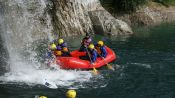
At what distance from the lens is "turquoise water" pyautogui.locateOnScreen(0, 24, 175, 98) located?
15.5 metres

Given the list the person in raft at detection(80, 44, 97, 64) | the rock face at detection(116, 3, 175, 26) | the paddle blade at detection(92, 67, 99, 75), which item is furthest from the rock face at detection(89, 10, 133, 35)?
the paddle blade at detection(92, 67, 99, 75)

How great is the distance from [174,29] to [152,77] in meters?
17.0

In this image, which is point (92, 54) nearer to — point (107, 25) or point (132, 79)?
point (132, 79)

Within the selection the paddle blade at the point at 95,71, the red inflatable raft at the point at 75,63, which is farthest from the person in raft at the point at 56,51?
the paddle blade at the point at 95,71

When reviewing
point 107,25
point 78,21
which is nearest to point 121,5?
point 107,25

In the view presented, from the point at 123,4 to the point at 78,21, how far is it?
7305mm

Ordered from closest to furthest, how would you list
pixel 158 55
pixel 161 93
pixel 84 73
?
pixel 161 93, pixel 84 73, pixel 158 55

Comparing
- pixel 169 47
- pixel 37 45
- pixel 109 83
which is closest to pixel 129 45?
pixel 169 47

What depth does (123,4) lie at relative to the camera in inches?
1495

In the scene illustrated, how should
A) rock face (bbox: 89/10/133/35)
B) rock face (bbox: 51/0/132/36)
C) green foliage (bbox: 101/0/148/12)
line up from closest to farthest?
1. rock face (bbox: 51/0/132/36)
2. rock face (bbox: 89/10/133/35)
3. green foliage (bbox: 101/0/148/12)

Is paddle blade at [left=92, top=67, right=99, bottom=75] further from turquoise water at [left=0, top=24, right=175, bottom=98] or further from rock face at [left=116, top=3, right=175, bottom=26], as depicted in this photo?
rock face at [left=116, top=3, right=175, bottom=26]

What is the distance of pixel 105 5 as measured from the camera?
3875 centimetres

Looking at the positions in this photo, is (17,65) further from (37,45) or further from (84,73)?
(37,45)

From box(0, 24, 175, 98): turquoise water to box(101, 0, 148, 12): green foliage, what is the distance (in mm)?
11269
